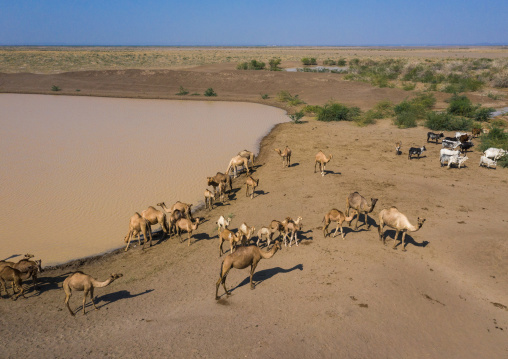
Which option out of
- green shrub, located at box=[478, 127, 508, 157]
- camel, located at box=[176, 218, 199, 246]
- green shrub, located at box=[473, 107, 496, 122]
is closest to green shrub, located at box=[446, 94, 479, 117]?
green shrub, located at box=[473, 107, 496, 122]

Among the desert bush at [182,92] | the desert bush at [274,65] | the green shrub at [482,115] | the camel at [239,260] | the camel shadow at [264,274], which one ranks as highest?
the desert bush at [274,65]

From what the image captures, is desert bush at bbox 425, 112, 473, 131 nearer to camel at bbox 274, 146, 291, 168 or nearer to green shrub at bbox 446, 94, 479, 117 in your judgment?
green shrub at bbox 446, 94, 479, 117

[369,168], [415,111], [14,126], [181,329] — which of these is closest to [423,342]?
[181,329]

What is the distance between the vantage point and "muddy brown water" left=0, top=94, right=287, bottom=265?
13.0 m

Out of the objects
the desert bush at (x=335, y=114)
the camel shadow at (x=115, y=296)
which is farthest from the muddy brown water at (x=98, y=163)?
the desert bush at (x=335, y=114)

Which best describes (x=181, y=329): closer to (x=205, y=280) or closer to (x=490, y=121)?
(x=205, y=280)

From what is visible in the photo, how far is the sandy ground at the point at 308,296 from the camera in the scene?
701 centimetres

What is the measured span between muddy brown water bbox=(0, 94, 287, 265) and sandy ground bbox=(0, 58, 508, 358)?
2668 mm

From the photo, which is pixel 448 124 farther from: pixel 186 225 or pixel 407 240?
pixel 186 225

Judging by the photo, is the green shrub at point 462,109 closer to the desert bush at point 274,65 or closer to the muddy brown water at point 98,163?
the muddy brown water at point 98,163

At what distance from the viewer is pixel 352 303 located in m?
8.05

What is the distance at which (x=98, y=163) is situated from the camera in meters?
20.1

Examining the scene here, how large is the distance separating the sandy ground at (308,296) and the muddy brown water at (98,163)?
267cm

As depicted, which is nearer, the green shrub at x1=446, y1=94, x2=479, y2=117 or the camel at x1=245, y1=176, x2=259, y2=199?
the camel at x1=245, y1=176, x2=259, y2=199
